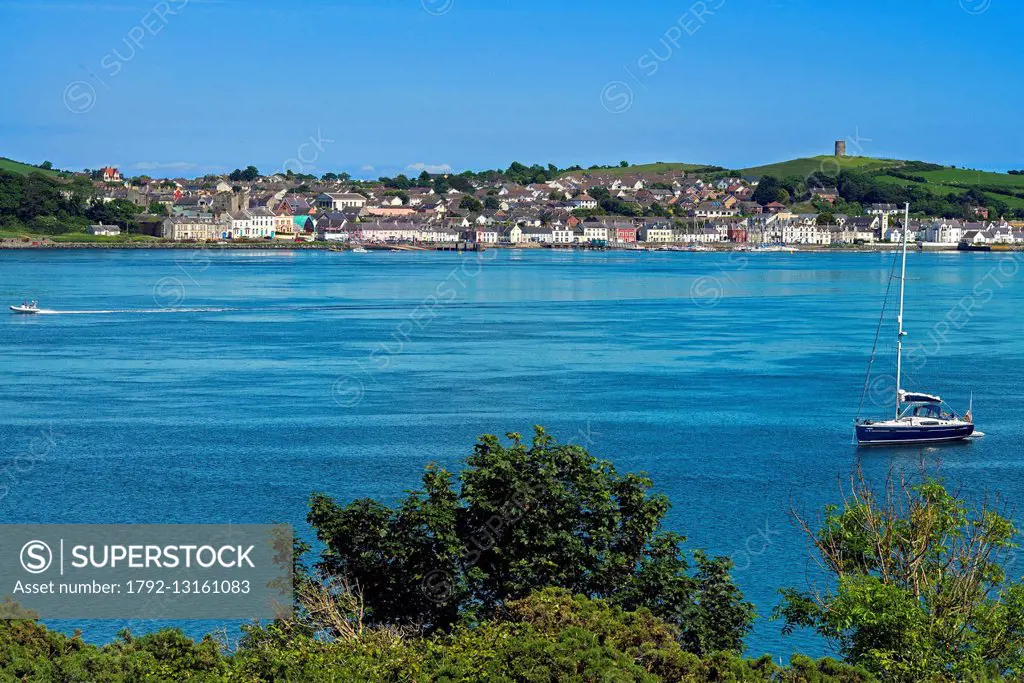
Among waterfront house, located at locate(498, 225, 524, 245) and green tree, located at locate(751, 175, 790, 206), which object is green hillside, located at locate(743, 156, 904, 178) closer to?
green tree, located at locate(751, 175, 790, 206)

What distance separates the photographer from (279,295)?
53.9 metres

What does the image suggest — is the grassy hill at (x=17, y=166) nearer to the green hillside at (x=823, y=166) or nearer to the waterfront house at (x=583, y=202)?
the waterfront house at (x=583, y=202)

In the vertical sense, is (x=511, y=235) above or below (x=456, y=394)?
above

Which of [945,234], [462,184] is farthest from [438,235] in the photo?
[945,234]

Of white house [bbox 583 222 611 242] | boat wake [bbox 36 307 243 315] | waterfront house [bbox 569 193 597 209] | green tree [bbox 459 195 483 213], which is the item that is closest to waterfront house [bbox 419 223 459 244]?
green tree [bbox 459 195 483 213]

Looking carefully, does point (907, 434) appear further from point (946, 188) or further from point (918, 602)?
point (946, 188)

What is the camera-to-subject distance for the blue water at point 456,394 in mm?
17453

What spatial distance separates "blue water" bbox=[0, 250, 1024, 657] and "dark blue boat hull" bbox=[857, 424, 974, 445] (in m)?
0.37

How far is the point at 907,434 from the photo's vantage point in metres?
21.8

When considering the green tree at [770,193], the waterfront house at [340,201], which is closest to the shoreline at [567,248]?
the green tree at [770,193]

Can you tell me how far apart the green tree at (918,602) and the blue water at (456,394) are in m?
2.03

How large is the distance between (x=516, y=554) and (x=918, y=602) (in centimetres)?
310

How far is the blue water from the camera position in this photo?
57.3 ft

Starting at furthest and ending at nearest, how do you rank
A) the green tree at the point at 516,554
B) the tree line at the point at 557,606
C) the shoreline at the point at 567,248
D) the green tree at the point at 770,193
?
the green tree at the point at 770,193 < the shoreline at the point at 567,248 < the green tree at the point at 516,554 < the tree line at the point at 557,606
